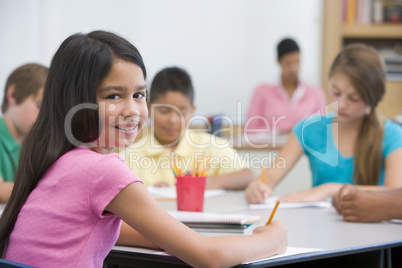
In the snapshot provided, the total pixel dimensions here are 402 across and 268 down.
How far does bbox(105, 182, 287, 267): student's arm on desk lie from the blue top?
3.98 feet

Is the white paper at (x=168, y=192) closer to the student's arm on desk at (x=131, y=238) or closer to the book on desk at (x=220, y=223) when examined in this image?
the book on desk at (x=220, y=223)

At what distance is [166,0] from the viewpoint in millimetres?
4910

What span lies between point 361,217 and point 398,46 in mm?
3933

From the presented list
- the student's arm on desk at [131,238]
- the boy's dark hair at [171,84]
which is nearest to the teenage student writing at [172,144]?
the boy's dark hair at [171,84]

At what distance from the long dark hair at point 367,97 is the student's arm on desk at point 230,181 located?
444 millimetres

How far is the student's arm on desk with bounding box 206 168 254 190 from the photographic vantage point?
2367 mm

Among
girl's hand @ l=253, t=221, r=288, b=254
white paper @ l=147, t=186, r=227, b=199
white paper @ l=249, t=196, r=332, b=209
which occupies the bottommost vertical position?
white paper @ l=147, t=186, r=227, b=199

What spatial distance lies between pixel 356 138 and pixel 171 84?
0.81 m

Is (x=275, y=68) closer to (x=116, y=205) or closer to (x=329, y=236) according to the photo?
(x=329, y=236)

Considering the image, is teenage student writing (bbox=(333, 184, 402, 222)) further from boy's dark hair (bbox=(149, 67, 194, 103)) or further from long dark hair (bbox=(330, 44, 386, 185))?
boy's dark hair (bbox=(149, 67, 194, 103))

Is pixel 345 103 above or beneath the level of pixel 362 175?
above

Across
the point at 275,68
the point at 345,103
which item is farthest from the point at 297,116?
the point at 345,103

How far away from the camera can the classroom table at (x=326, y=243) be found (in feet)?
4.41

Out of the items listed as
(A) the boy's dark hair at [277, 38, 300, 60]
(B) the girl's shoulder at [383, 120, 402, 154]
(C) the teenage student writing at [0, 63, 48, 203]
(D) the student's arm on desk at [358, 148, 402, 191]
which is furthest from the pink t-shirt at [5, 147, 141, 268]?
(A) the boy's dark hair at [277, 38, 300, 60]
